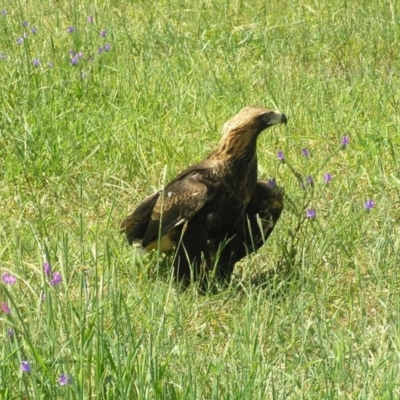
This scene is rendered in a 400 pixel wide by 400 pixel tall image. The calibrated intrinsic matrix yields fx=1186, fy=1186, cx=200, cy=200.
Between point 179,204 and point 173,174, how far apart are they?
3.72ft

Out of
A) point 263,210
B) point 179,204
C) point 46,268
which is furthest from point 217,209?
point 46,268

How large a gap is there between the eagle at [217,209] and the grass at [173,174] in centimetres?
14

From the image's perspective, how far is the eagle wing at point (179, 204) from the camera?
16.5ft

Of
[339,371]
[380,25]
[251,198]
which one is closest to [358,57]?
[380,25]

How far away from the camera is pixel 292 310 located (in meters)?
4.35

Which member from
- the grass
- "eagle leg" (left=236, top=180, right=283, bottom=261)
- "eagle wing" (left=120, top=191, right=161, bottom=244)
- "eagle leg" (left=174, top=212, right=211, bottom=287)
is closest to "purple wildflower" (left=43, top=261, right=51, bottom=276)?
the grass

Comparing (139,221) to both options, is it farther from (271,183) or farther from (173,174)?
(173,174)

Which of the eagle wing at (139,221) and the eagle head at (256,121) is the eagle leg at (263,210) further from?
the eagle wing at (139,221)

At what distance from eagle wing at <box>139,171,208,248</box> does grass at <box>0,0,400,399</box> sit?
221 millimetres

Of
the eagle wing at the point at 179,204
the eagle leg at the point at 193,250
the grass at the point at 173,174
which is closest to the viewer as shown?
the grass at the point at 173,174

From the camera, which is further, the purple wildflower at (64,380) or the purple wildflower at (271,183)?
the purple wildflower at (271,183)

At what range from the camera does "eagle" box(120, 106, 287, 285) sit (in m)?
5.07

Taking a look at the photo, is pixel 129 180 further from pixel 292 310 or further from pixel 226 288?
pixel 292 310

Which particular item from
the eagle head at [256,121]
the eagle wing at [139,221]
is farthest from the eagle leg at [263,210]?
the eagle wing at [139,221]
